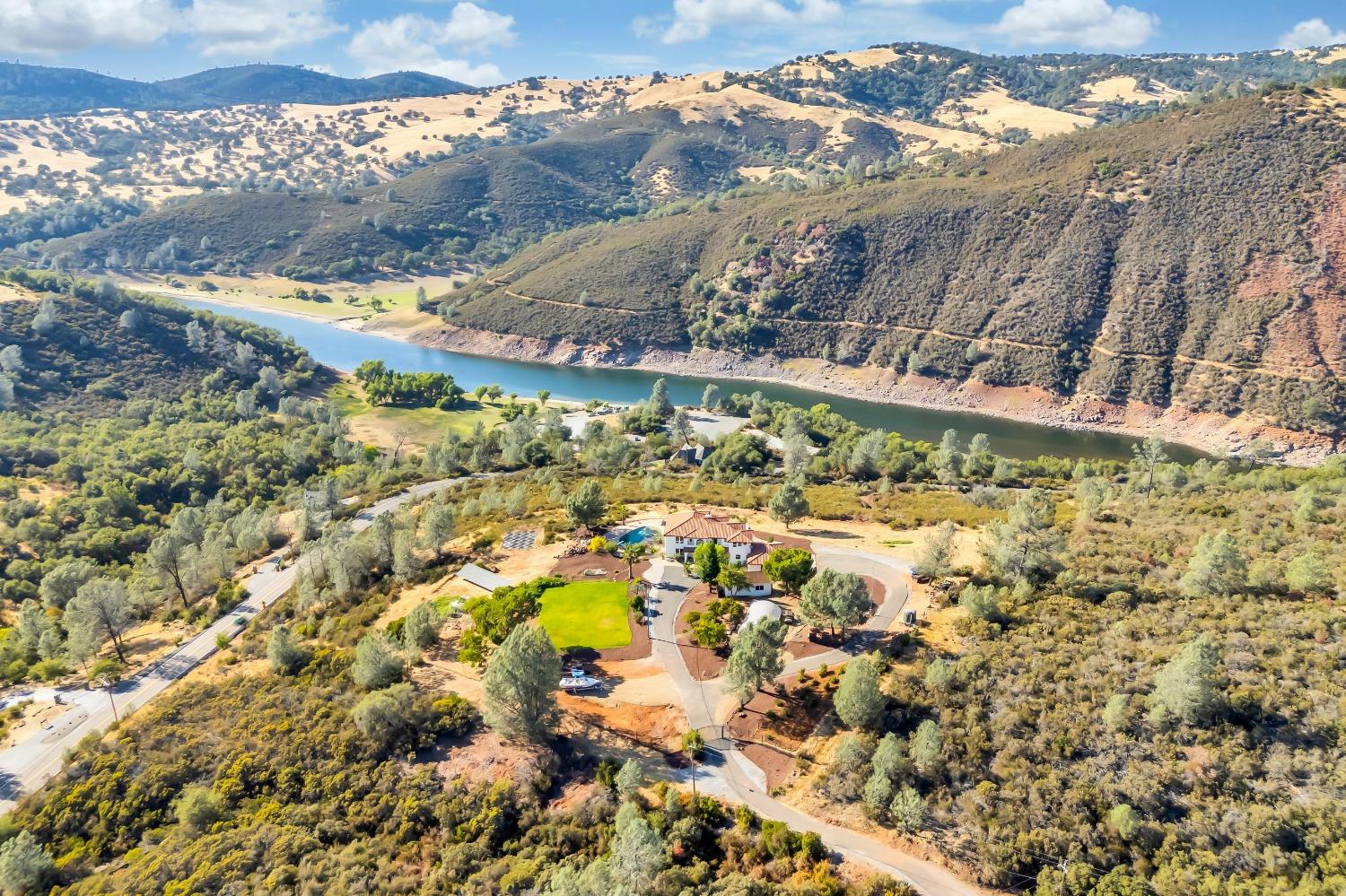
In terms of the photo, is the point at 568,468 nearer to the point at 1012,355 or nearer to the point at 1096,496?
the point at 1096,496

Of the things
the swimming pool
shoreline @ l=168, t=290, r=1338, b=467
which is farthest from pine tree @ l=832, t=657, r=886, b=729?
shoreline @ l=168, t=290, r=1338, b=467

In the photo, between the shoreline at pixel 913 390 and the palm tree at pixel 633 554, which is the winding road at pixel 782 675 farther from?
the shoreline at pixel 913 390

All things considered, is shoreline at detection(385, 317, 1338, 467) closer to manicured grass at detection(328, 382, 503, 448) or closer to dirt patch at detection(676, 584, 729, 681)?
manicured grass at detection(328, 382, 503, 448)

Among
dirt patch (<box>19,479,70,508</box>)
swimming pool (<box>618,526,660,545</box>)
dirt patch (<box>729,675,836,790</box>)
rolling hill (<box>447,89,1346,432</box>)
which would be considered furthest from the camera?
rolling hill (<box>447,89,1346,432</box>)

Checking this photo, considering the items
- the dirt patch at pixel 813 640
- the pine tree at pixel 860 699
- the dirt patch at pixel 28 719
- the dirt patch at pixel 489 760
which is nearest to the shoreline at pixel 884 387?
the dirt patch at pixel 813 640

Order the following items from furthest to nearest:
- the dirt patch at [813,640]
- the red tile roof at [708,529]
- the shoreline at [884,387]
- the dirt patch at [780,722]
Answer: the shoreline at [884,387], the red tile roof at [708,529], the dirt patch at [813,640], the dirt patch at [780,722]

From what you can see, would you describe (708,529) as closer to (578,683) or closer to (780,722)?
(578,683)
